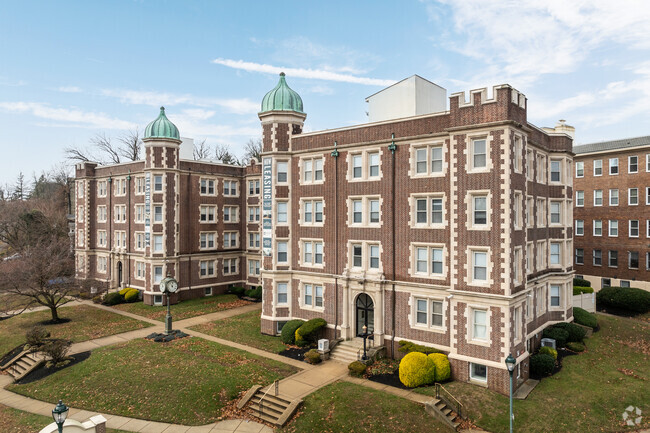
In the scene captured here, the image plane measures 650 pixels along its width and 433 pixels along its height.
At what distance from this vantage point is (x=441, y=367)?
21016 millimetres

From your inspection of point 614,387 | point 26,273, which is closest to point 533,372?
point 614,387

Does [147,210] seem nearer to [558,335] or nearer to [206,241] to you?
[206,241]

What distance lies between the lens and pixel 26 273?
32719mm

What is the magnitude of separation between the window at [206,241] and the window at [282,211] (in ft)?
57.8

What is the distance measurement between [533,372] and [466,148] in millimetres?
12611

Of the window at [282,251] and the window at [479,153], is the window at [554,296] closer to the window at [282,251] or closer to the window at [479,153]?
the window at [479,153]

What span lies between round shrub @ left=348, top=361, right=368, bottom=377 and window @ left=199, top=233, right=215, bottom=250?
26.8 m

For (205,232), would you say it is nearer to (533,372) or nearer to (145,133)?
(145,133)

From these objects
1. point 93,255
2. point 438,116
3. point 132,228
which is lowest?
point 93,255

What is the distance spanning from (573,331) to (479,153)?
45.6 feet

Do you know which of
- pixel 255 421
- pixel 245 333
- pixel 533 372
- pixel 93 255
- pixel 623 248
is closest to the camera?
pixel 255 421

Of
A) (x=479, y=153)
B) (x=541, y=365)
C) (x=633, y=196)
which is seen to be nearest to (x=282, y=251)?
(x=479, y=153)

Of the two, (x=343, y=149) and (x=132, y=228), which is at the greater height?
(x=343, y=149)

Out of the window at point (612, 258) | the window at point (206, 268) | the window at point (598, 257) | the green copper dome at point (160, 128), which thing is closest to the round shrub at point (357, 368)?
the window at point (206, 268)
